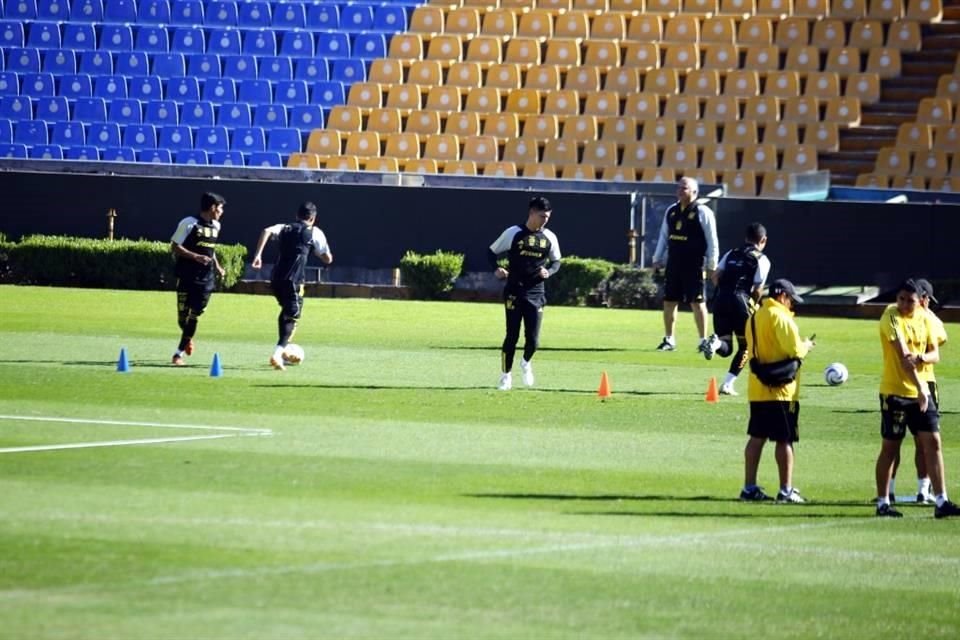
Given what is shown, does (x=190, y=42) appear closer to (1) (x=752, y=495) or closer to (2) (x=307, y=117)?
(2) (x=307, y=117)

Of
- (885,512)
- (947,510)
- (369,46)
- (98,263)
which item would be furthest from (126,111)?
(947,510)

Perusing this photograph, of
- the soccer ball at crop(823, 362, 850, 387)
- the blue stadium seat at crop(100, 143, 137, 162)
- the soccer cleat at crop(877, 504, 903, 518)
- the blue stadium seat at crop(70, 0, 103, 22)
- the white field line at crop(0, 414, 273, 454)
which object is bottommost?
the soccer cleat at crop(877, 504, 903, 518)

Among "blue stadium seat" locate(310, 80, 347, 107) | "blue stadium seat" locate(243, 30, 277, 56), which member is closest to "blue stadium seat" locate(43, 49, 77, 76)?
"blue stadium seat" locate(243, 30, 277, 56)

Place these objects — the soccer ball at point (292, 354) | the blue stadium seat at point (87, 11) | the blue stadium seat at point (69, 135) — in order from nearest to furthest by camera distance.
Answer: the soccer ball at point (292, 354) → the blue stadium seat at point (69, 135) → the blue stadium seat at point (87, 11)

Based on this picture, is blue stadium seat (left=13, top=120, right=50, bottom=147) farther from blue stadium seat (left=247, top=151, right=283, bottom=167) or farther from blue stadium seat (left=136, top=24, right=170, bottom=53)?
blue stadium seat (left=247, top=151, right=283, bottom=167)

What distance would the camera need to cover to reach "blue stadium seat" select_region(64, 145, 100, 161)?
152 ft

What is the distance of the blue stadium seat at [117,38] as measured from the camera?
48469mm

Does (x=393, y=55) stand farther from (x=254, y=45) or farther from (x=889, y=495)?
(x=889, y=495)

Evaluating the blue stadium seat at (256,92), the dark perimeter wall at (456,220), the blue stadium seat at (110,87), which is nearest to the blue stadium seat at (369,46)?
the blue stadium seat at (256,92)

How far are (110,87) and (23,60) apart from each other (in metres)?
Result: 2.71

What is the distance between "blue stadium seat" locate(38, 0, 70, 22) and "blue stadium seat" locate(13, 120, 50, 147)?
4.00 m

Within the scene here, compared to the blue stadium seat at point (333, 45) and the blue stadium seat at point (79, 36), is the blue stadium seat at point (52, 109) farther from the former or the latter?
the blue stadium seat at point (333, 45)

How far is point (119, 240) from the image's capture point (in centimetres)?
3975

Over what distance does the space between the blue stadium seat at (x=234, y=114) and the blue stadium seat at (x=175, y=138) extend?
82 centimetres
